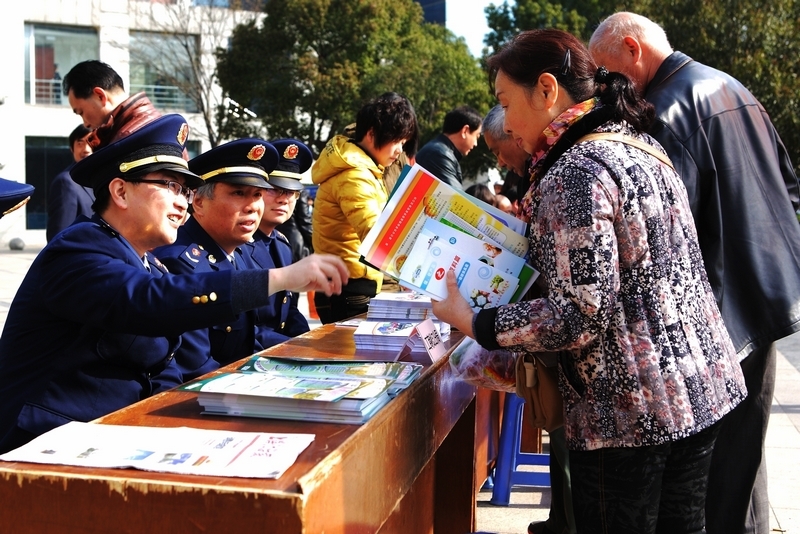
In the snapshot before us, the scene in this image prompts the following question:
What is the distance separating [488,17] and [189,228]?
3822cm

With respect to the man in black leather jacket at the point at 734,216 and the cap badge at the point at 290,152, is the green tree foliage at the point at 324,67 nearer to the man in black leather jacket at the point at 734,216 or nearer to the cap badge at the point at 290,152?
the cap badge at the point at 290,152

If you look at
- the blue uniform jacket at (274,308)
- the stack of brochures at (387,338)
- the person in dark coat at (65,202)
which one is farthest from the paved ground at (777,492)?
the person in dark coat at (65,202)

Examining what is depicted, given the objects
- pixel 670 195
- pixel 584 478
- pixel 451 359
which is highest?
pixel 670 195

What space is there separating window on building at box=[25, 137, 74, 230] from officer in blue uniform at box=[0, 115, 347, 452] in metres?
25.2

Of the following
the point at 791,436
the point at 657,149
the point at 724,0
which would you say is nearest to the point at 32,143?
the point at 724,0

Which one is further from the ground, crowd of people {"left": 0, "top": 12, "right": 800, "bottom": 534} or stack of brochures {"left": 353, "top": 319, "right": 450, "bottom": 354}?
crowd of people {"left": 0, "top": 12, "right": 800, "bottom": 534}

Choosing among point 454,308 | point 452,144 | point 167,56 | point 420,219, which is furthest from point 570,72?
point 167,56

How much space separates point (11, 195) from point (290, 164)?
1.36m

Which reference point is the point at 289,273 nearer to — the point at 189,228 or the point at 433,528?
the point at 189,228

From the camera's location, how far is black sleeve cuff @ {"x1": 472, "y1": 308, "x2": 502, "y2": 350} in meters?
2.03

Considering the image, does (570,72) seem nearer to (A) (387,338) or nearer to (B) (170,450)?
(A) (387,338)

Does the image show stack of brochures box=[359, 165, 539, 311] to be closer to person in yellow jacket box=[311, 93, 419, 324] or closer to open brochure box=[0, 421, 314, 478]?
open brochure box=[0, 421, 314, 478]

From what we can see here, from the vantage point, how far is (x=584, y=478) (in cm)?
206

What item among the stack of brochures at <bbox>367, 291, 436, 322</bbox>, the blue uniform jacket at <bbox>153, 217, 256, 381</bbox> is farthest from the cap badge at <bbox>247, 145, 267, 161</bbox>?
the stack of brochures at <bbox>367, 291, 436, 322</bbox>
